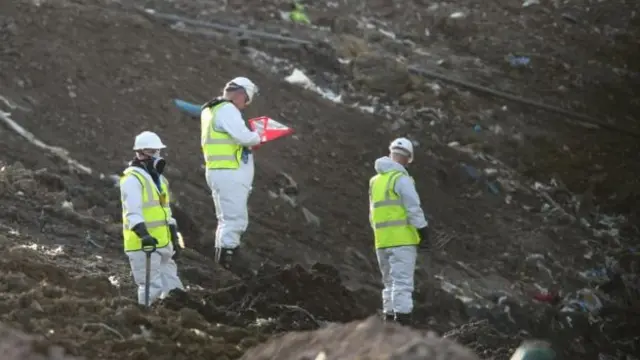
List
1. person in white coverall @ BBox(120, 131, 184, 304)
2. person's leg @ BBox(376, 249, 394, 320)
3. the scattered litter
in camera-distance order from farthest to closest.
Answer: the scattered litter < person's leg @ BBox(376, 249, 394, 320) < person in white coverall @ BBox(120, 131, 184, 304)

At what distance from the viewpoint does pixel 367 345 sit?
521 centimetres

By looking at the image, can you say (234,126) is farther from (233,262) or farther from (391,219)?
(391,219)

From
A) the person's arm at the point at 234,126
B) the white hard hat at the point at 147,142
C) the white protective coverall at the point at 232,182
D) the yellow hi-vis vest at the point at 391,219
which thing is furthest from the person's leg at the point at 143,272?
the yellow hi-vis vest at the point at 391,219

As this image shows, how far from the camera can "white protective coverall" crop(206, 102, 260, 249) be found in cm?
1014

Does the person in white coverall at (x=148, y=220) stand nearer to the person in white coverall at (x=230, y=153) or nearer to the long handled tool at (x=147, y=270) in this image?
the long handled tool at (x=147, y=270)

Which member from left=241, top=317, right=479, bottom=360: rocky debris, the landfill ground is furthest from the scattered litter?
left=241, top=317, right=479, bottom=360: rocky debris

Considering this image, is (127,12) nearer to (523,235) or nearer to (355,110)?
(355,110)

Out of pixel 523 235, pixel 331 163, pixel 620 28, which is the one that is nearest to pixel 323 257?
pixel 331 163

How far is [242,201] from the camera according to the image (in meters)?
10.3

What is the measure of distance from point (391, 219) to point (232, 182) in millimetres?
1593

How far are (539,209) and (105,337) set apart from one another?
32.7 ft

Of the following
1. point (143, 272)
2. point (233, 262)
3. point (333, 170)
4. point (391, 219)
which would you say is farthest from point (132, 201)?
point (333, 170)

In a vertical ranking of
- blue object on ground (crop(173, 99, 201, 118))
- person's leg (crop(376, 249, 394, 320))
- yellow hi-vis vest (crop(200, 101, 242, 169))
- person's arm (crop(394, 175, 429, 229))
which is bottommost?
person's leg (crop(376, 249, 394, 320))

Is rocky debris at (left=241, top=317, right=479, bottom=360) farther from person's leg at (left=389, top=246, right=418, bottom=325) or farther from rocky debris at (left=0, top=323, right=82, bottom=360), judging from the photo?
person's leg at (left=389, top=246, right=418, bottom=325)
